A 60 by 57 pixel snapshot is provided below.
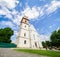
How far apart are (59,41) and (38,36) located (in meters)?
12.7

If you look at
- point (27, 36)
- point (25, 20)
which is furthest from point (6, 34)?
point (27, 36)

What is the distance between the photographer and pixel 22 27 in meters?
67.7

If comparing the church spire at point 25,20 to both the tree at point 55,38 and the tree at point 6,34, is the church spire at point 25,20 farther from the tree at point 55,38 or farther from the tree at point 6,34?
the tree at point 6,34

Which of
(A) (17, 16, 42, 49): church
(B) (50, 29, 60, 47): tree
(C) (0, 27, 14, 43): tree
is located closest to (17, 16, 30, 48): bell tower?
(A) (17, 16, 42, 49): church

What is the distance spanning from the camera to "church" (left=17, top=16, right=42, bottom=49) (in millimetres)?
66000

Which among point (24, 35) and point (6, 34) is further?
point (6, 34)

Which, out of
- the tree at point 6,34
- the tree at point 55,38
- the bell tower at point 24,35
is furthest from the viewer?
the tree at point 6,34

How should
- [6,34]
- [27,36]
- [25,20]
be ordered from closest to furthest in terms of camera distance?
1. [27,36]
2. [25,20]
3. [6,34]

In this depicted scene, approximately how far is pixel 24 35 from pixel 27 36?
5.52ft

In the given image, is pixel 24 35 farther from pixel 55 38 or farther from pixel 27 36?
pixel 55 38

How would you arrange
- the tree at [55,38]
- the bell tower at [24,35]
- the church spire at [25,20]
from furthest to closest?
the tree at [55,38] < the church spire at [25,20] < the bell tower at [24,35]

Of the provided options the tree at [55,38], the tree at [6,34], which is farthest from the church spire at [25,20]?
the tree at [6,34]

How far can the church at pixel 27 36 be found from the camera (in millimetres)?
66000

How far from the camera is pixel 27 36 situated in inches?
2697
